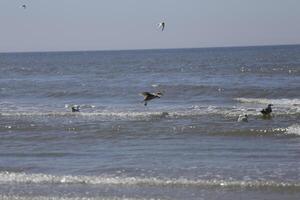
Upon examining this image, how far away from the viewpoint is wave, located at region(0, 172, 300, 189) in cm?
1060

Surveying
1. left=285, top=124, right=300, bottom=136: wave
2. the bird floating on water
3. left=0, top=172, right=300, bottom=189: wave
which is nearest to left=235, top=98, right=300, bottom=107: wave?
the bird floating on water

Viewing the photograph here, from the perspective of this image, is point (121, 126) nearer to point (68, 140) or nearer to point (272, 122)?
point (68, 140)

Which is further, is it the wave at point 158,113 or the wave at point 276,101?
the wave at point 276,101

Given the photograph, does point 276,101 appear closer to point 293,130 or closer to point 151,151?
point 293,130

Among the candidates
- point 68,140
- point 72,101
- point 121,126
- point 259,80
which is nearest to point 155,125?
point 121,126

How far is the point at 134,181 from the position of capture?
36.0 ft

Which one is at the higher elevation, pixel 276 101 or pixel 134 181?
pixel 276 101

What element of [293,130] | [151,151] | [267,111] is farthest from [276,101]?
[151,151]

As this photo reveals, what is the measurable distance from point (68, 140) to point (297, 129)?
5.85 m

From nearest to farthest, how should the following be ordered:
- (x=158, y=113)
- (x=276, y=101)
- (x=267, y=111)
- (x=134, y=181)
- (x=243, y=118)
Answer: (x=134, y=181) → (x=243, y=118) → (x=267, y=111) → (x=158, y=113) → (x=276, y=101)

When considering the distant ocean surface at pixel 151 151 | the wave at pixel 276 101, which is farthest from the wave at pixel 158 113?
the wave at pixel 276 101

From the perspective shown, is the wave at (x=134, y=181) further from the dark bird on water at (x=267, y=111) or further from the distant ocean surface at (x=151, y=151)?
the dark bird on water at (x=267, y=111)

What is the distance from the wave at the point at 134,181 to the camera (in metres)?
10.6

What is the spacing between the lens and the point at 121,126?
1820 centimetres
